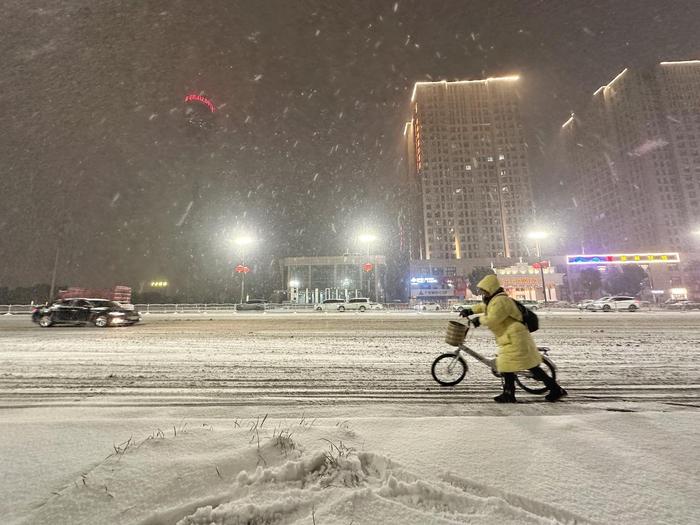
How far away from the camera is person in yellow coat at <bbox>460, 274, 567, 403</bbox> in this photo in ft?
15.2

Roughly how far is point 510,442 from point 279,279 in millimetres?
80378

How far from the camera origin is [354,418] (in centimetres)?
352

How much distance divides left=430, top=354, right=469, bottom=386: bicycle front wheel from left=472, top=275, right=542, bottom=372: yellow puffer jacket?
50.2 inches

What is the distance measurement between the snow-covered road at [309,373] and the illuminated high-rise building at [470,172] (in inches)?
4253

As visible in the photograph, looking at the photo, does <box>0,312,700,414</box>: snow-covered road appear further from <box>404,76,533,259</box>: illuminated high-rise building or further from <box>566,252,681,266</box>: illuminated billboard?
<box>404,76,533,259</box>: illuminated high-rise building

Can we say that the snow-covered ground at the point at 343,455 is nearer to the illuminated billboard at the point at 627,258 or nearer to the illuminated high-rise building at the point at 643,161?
the illuminated billboard at the point at 627,258

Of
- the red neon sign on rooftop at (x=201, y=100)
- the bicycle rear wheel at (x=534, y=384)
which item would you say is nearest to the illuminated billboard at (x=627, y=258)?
the bicycle rear wheel at (x=534, y=384)

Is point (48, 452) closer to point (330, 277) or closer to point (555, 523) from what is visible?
point (555, 523)

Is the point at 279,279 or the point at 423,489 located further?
the point at 279,279

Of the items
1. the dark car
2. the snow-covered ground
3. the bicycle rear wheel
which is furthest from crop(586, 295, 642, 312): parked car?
the dark car

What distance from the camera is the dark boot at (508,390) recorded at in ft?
15.3

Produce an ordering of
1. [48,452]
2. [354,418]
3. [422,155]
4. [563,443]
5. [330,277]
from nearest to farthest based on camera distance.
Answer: [48,452] < [563,443] < [354,418] < [330,277] < [422,155]

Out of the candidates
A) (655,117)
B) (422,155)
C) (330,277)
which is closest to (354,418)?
(330,277)

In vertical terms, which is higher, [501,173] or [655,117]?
[655,117]
